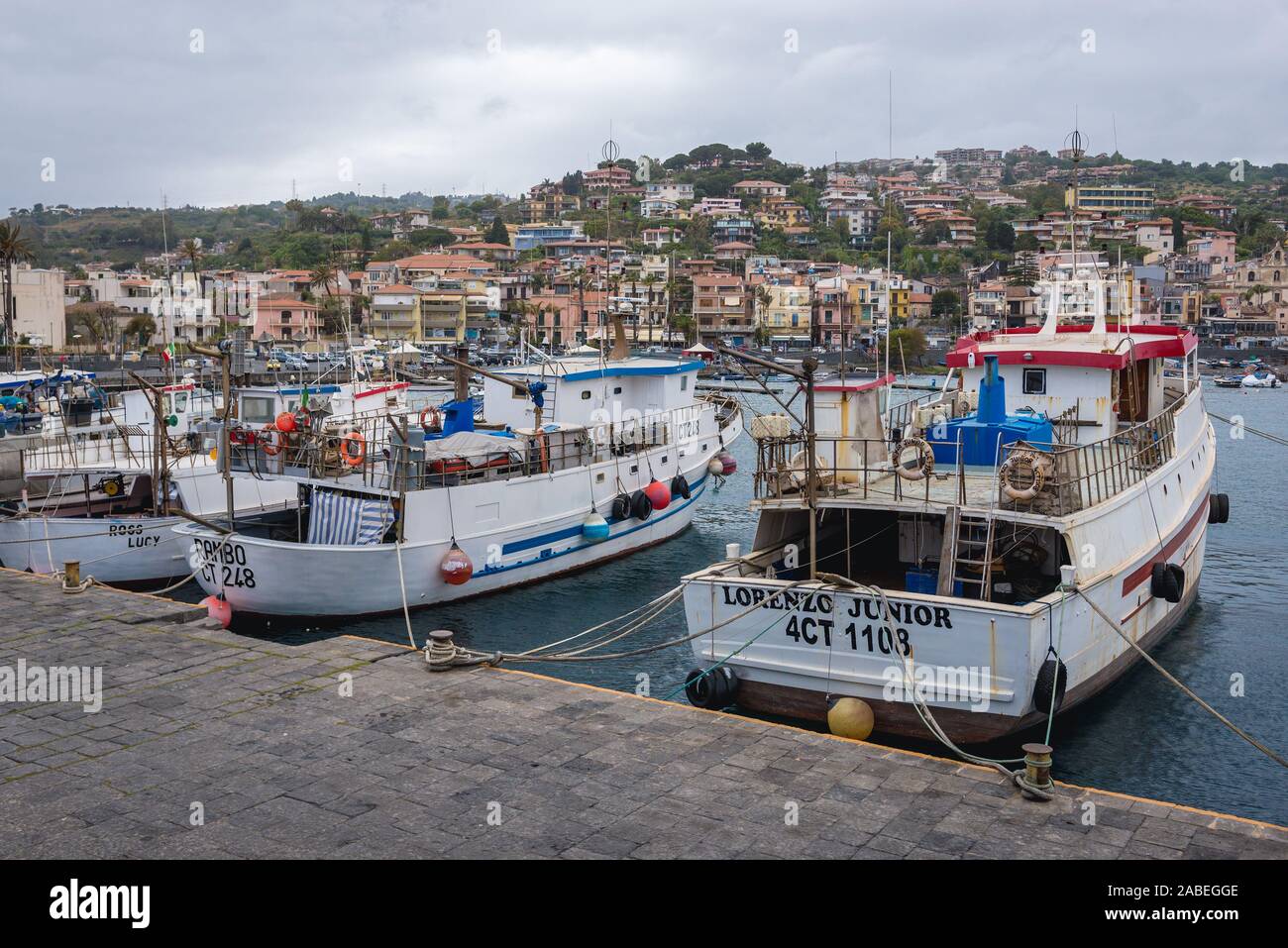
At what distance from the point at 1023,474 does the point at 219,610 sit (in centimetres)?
1147

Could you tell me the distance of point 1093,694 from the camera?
14250mm

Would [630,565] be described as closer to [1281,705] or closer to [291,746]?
[1281,705]

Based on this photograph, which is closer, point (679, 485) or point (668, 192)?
point (679, 485)

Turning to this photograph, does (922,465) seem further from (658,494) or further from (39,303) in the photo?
(39,303)

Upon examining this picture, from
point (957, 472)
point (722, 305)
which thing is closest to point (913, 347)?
point (722, 305)

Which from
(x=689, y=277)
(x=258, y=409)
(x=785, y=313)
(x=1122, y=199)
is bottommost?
(x=258, y=409)

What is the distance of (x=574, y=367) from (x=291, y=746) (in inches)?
651

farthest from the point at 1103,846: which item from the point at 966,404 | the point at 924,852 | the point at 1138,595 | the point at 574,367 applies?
the point at 574,367

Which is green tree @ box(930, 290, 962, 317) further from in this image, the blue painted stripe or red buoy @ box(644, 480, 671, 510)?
red buoy @ box(644, 480, 671, 510)

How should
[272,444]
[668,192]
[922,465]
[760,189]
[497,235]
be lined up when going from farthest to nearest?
1. [760,189]
2. [668,192]
3. [497,235]
4. [272,444]
5. [922,465]

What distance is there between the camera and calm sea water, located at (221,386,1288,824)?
12.8 m

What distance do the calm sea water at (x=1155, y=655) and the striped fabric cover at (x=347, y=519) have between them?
1503 millimetres

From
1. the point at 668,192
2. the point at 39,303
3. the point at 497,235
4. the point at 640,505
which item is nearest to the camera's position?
the point at 640,505

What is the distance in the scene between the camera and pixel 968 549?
1259cm
